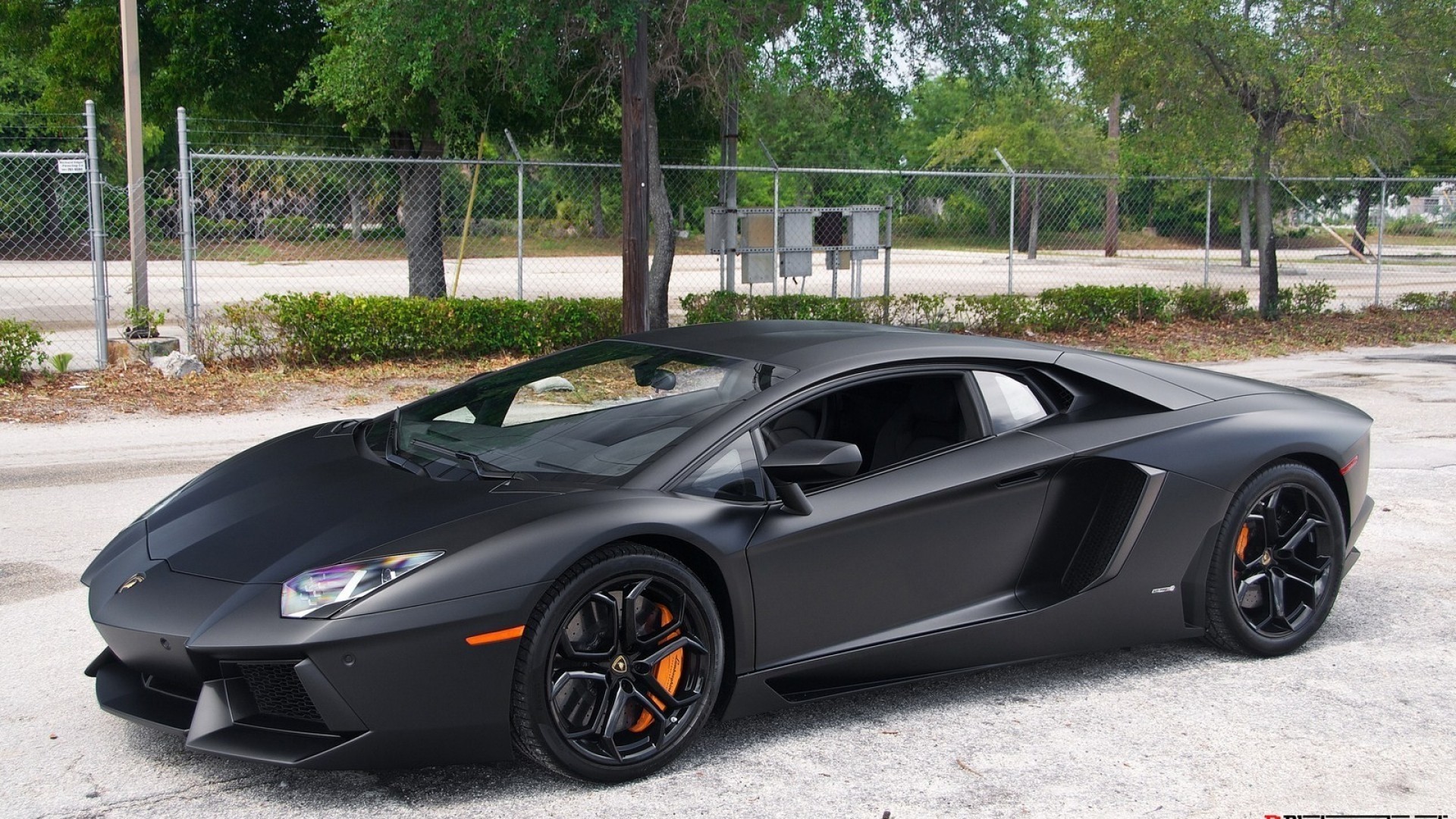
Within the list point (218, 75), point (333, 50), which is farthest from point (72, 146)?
point (333, 50)

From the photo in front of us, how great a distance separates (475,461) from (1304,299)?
59.7ft

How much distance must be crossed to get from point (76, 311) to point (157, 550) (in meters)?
18.5

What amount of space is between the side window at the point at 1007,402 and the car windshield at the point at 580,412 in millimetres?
757

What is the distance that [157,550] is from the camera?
380 centimetres

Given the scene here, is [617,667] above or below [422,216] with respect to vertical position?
below

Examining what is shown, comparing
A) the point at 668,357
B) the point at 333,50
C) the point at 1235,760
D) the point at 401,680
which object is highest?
the point at 333,50

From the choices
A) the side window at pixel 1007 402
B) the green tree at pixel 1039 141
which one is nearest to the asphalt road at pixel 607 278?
the green tree at pixel 1039 141

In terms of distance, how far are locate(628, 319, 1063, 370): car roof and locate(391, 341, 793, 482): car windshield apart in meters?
0.10

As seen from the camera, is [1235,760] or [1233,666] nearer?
[1235,760]

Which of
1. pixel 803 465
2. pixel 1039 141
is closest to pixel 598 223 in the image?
pixel 803 465

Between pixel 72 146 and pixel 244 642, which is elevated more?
pixel 72 146

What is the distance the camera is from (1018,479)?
4.20m

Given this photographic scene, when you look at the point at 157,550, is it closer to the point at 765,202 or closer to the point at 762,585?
the point at 762,585

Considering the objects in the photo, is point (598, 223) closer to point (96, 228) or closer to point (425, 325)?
point (425, 325)
